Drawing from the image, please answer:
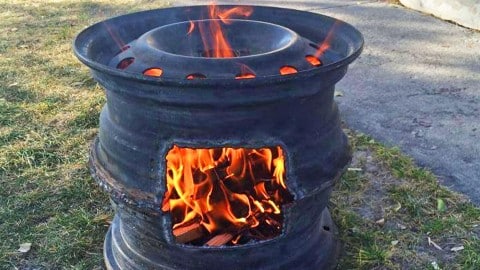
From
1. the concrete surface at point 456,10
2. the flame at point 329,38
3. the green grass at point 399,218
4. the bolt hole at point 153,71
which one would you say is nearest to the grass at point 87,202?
the green grass at point 399,218

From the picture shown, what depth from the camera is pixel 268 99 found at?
6.20ft

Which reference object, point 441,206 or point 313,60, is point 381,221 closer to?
point 441,206

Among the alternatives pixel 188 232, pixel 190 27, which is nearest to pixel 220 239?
pixel 188 232

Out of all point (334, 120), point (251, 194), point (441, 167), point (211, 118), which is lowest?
point (441, 167)

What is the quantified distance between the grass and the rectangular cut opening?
651 mm

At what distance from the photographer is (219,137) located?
197 centimetres

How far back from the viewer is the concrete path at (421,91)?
368 centimetres

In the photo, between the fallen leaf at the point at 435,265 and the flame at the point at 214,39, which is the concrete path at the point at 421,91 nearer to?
the fallen leaf at the point at 435,265

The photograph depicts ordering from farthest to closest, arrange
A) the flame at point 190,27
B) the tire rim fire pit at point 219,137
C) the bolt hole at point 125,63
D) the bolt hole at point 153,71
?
the flame at point 190,27 → the bolt hole at point 125,63 → the bolt hole at point 153,71 → the tire rim fire pit at point 219,137

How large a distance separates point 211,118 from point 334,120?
619mm

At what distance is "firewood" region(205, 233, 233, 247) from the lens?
90.4 inches

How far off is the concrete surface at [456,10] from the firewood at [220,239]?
15.2ft

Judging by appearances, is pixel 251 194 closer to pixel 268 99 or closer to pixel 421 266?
pixel 268 99

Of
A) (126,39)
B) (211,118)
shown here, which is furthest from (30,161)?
(211,118)
